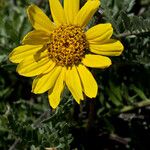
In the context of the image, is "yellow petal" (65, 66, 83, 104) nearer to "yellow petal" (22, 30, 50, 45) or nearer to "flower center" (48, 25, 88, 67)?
"flower center" (48, 25, 88, 67)

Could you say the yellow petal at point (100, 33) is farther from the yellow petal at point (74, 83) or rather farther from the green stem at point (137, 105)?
the green stem at point (137, 105)

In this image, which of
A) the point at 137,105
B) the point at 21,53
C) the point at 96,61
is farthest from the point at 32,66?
the point at 137,105

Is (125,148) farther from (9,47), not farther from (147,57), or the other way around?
(9,47)

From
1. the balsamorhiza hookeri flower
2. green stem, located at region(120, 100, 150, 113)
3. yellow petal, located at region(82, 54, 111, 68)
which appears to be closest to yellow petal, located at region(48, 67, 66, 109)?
the balsamorhiza hookeri flower

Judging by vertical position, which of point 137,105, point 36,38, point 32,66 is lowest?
point 137,105

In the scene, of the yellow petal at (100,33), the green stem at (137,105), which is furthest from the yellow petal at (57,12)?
the green stem at (137,105)

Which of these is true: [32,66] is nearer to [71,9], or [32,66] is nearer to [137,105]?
[71,9]
